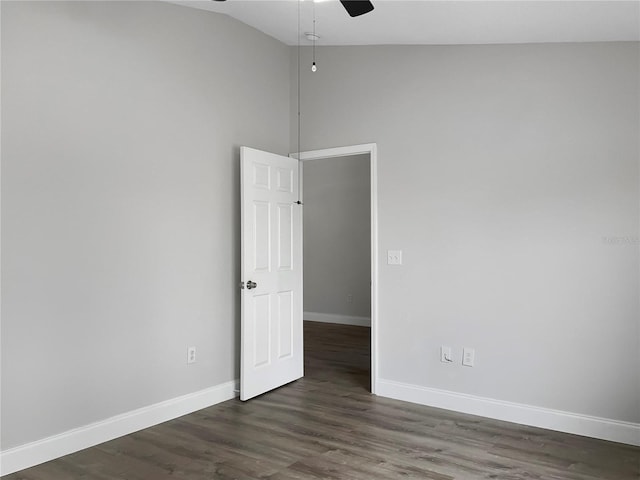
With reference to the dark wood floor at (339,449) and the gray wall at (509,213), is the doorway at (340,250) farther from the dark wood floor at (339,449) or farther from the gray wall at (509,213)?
the dark wood floor at (339,449)

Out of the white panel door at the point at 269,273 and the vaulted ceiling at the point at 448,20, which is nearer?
the vaulted ceiling at the point at 448,20

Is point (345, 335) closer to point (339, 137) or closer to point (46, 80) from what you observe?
point (339, 137)

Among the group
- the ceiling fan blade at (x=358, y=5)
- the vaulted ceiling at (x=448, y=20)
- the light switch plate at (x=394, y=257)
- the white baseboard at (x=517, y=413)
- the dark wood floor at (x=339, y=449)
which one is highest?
the vaulted ceiling at (x=448, y=20)

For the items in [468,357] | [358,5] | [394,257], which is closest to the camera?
[358,5]

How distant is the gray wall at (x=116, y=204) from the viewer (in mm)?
2984

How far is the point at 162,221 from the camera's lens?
3807 millimetres

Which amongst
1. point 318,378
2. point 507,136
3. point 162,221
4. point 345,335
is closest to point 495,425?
point 318,378

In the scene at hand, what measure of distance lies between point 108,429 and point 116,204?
1.50 m

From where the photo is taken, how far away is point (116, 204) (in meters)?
3.48

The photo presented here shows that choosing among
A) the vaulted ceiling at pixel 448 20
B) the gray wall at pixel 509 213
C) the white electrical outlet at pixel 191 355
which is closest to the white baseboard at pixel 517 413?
the gray wall at pixel 509 213

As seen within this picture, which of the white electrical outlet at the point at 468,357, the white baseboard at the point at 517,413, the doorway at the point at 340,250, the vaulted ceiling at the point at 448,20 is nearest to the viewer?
the vaulted ceiling at the point at 448,20

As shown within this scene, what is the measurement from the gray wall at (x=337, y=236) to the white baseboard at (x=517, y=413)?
3.48m

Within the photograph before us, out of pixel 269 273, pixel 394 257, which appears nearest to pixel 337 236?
pixel 269 273

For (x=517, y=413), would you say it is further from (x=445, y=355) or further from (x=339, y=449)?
(x=339, y=449)
